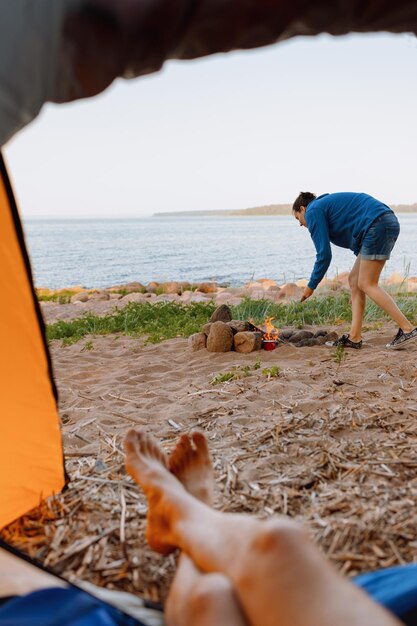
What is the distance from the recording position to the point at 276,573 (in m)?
1.18

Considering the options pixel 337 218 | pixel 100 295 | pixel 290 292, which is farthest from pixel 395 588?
pixel 100 295

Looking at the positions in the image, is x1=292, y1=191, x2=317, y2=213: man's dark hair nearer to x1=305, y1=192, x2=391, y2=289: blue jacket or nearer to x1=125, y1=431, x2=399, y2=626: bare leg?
x1=305, y1=192, x2=391, y2=289: blue jacket

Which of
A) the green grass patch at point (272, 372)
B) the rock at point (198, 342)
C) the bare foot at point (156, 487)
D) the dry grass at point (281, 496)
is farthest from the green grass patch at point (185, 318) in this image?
the bare foot at point (156, 487)

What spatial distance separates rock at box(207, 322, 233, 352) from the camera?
5.50m

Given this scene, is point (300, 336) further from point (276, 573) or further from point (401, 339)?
point (276, 573)

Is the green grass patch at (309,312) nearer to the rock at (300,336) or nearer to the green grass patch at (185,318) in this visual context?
the green grass patch at (185,318)

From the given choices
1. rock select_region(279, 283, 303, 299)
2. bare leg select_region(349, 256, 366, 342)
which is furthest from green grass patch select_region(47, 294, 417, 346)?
rock select_region(279, 283, 303, 299)

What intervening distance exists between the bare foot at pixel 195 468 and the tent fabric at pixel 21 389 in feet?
1.89

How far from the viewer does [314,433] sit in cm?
308

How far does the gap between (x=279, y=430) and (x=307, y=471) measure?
55cm

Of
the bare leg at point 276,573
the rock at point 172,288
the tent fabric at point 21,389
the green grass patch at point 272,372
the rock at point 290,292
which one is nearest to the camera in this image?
the bare leg at point 276,573

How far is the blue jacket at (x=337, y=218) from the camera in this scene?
18.3 feet

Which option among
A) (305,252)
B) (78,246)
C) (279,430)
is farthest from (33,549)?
(78,246)

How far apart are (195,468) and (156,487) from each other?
0.25 meters
